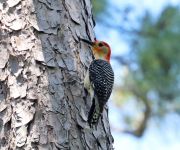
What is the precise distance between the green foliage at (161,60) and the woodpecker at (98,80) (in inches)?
86.2

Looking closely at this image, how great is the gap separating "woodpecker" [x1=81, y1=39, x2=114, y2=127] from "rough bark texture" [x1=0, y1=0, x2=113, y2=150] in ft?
0.19

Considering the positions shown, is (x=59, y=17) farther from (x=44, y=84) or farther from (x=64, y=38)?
(x=44, y=84)

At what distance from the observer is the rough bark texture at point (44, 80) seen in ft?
10.8

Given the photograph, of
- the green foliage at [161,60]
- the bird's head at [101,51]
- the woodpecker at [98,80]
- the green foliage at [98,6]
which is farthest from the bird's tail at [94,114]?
the green foliage at [98,6]

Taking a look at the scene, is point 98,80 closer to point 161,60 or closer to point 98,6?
point 161,60

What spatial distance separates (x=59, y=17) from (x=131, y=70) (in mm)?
3523

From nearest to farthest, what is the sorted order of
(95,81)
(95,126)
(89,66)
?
1. (95,126)
2. (89,66)
3. (95,81)

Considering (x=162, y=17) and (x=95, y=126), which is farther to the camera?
(x=162, y=17)

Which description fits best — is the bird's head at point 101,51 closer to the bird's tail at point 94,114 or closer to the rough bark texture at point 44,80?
the rough bark texture at point 44,80

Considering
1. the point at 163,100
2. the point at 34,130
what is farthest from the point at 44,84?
the point at 163,100

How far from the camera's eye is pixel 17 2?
3531 millimetres

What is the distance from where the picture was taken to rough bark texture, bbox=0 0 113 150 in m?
3.29

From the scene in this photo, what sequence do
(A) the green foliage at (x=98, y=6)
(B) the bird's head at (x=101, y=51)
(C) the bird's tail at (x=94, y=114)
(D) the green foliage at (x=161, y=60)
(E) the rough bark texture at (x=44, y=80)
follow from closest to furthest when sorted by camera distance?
(E) the rough bark texture at (x=44, y=80) < (C) the bird's tail at (x=94, y=114) < (B) the bird's head at (x=101, y=51) < (D) the green foliage at (x=161, y=60) < (A) the green foliage at (x=98, y=6)

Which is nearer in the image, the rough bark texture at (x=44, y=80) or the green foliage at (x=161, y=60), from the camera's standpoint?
the rough bark texture at (x=44, y=80)
